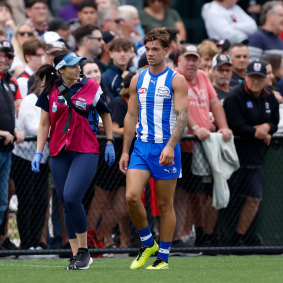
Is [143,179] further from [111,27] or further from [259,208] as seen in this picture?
[111,27]

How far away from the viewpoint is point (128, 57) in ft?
39.2

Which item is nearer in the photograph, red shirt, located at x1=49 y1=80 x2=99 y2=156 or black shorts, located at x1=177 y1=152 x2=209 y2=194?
red shirt, located at x1=49 y1=80 x2=99 y2=156

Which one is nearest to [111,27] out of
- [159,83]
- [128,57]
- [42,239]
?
[128,57]

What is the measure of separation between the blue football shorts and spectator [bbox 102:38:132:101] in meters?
2.99

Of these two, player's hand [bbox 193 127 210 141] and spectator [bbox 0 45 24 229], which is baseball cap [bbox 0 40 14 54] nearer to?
spectator [bbox 0 45 24 229]

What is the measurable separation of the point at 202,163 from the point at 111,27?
4.40 m

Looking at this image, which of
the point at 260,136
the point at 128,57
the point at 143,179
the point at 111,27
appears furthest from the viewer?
the point at 111,27

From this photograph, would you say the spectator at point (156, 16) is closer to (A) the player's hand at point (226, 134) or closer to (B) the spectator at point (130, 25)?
(B) the spectator at point (130, 25)

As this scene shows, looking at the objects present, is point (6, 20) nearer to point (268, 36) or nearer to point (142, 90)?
point (268, 36)

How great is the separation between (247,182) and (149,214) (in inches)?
52.0

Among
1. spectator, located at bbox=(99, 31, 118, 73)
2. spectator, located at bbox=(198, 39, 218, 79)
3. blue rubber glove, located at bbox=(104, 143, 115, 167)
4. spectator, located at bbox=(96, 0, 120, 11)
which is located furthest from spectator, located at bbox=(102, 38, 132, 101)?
spectator, located at bbox=(96, 0, 120, 11)

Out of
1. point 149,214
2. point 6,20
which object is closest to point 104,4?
point 6,20

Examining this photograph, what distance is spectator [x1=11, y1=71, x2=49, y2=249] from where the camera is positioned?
34.3 ft

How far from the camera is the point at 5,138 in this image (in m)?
10.0
